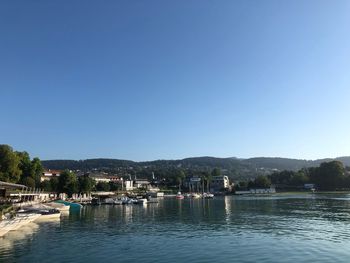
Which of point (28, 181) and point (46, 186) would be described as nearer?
point (28, 181)

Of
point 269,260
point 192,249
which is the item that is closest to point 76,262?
point 192,249

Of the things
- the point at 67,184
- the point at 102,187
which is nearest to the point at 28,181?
the point at 67,184

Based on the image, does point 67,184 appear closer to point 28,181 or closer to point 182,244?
point 28,181

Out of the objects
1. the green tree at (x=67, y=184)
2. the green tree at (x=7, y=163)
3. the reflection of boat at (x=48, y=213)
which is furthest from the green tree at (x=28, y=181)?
the reflection of boat at (x=48, y=213)

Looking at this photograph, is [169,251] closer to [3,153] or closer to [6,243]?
[6,243]

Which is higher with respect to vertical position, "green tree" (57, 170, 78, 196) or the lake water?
"green tree" (57, 170, 78, 196)

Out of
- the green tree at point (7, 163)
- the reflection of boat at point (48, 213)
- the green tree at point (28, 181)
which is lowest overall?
the reflection of boat at point (48, 213)

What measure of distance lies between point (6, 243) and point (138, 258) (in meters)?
15.0

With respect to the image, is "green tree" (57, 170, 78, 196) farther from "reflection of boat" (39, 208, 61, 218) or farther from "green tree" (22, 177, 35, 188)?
"reflection of boat" (39, 208, 61, 218)

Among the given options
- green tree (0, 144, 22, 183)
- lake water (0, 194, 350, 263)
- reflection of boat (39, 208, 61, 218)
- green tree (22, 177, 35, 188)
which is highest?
green tree (0, 144, 22, 183)

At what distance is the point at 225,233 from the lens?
43406mm

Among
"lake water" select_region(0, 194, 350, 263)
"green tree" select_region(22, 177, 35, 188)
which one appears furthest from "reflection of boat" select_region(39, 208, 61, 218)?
"green tree" select_region(22, 177, 35, 188)

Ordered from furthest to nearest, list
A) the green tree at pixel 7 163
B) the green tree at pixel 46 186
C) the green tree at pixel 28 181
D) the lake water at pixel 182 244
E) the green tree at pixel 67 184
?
1. the green tree at pixel 46 186
2. the green tree at pixel 67 184
3. the green tree at pixel 28 181
4. the green tree at pixel 7 163
5. the lake water at pixel 182 244

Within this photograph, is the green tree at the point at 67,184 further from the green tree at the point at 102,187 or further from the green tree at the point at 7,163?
the green tree at the point at 102,187
